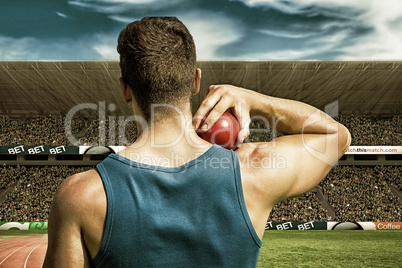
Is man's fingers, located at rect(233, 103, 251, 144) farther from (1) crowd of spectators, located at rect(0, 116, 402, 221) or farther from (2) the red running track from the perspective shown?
(1) crowd of spectators, located at rect(0, 116, 402, 221)

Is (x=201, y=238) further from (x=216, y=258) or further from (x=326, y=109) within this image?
(x=326, y=109)

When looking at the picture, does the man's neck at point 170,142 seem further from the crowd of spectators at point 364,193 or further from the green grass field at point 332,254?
the crowd of spectators at point 364,193

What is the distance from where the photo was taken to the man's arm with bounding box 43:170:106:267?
1.21m

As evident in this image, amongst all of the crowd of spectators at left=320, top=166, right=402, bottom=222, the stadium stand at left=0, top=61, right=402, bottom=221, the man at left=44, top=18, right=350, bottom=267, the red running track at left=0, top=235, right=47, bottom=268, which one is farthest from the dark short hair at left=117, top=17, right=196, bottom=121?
the crowd of spectators at left=320, top=166, right=402, bottom=222

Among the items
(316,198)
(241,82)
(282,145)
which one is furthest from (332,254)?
(241,82)

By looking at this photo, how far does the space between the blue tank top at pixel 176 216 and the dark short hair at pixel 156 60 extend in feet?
0.83

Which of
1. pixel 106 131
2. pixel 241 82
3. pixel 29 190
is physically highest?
pixel 241 82

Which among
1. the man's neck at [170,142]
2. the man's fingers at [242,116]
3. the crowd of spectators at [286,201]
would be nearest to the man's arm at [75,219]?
the man's neck at [170,142]

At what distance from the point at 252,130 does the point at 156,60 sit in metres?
21.8

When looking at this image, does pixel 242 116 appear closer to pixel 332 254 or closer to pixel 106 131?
pixel 332 254

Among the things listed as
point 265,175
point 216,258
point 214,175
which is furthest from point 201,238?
point 265,175

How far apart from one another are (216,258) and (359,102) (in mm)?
32354

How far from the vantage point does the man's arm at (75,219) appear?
1212 mm

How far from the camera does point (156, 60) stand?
1.37 m
